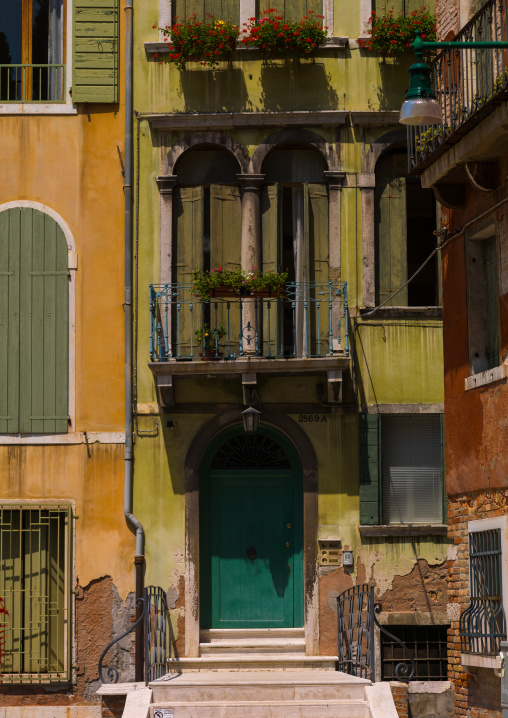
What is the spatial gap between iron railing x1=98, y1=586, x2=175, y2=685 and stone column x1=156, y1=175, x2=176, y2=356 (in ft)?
12.6

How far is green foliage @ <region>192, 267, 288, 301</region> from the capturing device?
15.2 meters

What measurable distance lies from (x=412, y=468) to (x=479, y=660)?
13.3 ft

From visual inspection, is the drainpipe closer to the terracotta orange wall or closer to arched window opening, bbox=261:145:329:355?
arched window opening, bbox=261:145:329:355

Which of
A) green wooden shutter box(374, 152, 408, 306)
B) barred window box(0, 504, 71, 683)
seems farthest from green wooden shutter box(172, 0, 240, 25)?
barred window box(0, 504, 71, 683)

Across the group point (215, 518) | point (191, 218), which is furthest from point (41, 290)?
point (215, 518)

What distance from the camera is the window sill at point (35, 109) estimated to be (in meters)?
16.0

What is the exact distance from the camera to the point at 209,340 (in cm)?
1529

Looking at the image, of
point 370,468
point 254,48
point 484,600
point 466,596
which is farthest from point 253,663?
point 254,48

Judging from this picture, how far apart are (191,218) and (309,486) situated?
384 centimetres

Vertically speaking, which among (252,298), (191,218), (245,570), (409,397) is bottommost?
(245,570)

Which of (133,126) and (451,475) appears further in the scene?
(133,126)

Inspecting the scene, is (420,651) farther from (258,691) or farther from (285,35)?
(285,35)

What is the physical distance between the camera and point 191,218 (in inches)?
626

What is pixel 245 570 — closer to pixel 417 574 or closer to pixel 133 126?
pixel 417 574
